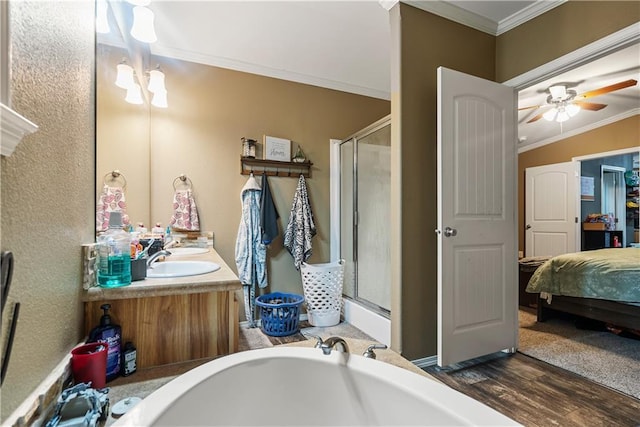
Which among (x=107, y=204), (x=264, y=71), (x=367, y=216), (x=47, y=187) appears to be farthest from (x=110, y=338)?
(x=264, y=71)

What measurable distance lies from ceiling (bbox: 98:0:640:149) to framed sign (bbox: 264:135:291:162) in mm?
657

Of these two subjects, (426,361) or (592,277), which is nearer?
(426,361)

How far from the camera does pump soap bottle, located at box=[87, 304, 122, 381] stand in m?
0.90

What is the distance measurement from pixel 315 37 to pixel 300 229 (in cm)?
168

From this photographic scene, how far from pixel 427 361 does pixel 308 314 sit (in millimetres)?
1200

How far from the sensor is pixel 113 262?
1.04 metres

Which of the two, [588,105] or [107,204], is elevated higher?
[588,105]

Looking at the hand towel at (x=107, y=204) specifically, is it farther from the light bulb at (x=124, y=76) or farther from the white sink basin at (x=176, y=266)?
the light bulb at (x=124, y=76)

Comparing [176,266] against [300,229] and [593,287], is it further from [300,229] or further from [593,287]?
[593,287]

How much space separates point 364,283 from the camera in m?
2.99

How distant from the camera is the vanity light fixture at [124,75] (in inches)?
64.6

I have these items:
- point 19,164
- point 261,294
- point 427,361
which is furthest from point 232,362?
point 261,294

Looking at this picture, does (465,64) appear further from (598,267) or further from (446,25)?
(598,267)

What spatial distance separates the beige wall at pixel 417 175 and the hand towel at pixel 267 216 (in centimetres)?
127
